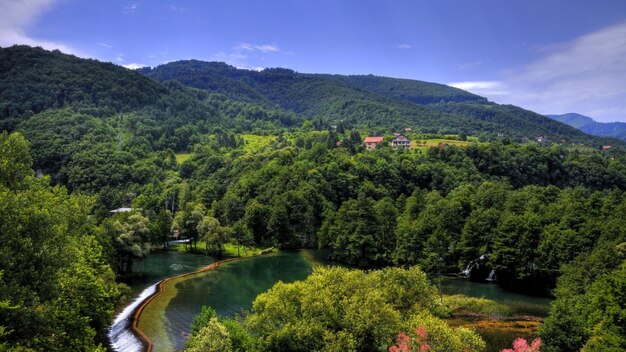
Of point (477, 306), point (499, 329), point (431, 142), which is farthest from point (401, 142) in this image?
point (499, 329)

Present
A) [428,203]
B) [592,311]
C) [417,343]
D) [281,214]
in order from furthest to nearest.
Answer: [281,214] → [428,203] → [592,311] → [417,343]

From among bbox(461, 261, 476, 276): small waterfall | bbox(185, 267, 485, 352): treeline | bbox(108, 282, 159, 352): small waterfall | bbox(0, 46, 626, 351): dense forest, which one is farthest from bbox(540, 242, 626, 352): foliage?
bbox(108, 282, 159, 352): small waterfall

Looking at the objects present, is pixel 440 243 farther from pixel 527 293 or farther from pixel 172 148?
pixel 172 148

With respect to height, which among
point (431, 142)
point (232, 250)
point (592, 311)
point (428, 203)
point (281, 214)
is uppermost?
point (431, 142)

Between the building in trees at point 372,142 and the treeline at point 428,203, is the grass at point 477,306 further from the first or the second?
the building in trees at point 372,142

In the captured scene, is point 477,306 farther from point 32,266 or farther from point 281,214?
point 281,214

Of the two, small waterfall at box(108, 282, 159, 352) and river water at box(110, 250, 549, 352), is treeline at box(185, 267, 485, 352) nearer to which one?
small waterfall at box(108, 282, 159, 352)
